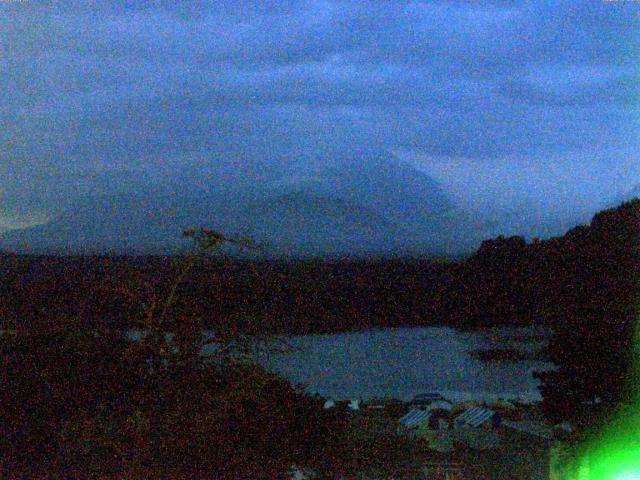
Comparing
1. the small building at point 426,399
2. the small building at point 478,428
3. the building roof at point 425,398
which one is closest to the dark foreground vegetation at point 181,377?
the small building at point 478,428

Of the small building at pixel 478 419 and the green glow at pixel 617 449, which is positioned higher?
the green glow at pixel 617 449

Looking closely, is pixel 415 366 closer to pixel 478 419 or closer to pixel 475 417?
pixel 475 417

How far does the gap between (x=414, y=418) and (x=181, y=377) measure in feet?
20.5

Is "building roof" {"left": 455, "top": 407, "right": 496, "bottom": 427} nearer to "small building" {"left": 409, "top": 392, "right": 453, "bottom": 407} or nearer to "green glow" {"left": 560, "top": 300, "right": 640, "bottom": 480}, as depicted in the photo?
"small building" {"left": 409, "top": 392, "right": 453, "bottom": 407}

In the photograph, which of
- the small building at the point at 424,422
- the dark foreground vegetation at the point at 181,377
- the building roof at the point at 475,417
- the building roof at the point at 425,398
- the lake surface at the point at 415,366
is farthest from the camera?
the lake surface at the point at 415,366

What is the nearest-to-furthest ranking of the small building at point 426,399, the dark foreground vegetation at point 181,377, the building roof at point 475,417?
the dark foreground vegetation at point 181,377
the building roof at point 475,417
the small building at point 426,399

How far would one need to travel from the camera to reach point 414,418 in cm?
1294

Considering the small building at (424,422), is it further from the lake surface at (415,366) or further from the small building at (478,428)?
the lake surface at (415,366)

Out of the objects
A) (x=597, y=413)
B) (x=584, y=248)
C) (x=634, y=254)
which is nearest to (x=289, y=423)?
(x=597, y=413)

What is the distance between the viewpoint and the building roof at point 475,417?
12.6 m

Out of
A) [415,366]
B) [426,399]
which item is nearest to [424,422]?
[426,399]

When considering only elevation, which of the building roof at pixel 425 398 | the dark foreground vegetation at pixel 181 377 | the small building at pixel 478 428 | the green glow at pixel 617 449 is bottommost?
the building roof at pixel 425 398

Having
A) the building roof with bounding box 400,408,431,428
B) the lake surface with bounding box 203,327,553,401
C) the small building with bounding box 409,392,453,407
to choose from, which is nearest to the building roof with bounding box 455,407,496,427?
the building roof with bounding box 400,408,431,428

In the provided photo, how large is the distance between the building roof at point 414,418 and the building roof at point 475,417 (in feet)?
1.73
